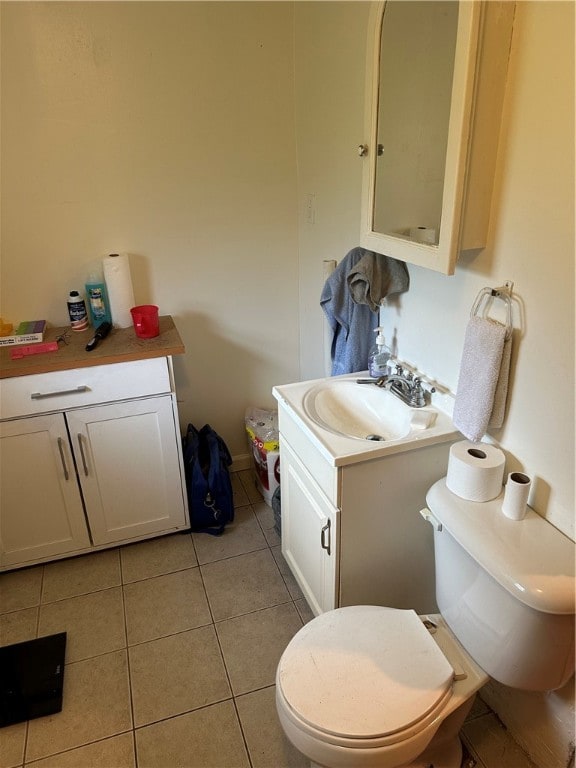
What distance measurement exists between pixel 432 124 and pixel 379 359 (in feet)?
2.37

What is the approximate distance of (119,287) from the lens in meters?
2.08

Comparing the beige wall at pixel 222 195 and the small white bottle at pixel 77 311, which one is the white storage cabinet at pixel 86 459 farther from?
the beige wall at pixel 222 195

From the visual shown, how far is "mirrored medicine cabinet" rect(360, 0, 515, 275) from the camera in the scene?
109cm

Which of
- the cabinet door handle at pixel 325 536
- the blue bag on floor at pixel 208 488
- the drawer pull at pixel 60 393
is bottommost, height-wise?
the blue bag on floor at pixel 208 488

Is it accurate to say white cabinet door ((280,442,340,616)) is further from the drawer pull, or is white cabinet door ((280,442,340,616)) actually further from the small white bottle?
the small white bottle

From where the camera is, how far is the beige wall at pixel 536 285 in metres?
1.04

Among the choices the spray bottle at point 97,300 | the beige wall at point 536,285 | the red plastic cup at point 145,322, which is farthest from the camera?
the spray bottle at point 97,300

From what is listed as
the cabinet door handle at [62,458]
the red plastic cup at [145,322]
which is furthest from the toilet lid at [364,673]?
the red plastic cup at [145,322]

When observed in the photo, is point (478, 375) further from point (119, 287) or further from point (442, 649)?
A: point (119, 287)

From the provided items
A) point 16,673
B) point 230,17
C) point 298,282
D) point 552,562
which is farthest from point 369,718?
point 230,17

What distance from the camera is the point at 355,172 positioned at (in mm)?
1773

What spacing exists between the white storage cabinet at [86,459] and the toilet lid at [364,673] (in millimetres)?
985

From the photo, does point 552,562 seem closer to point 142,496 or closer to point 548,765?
point 548,765

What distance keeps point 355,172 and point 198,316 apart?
95cm
